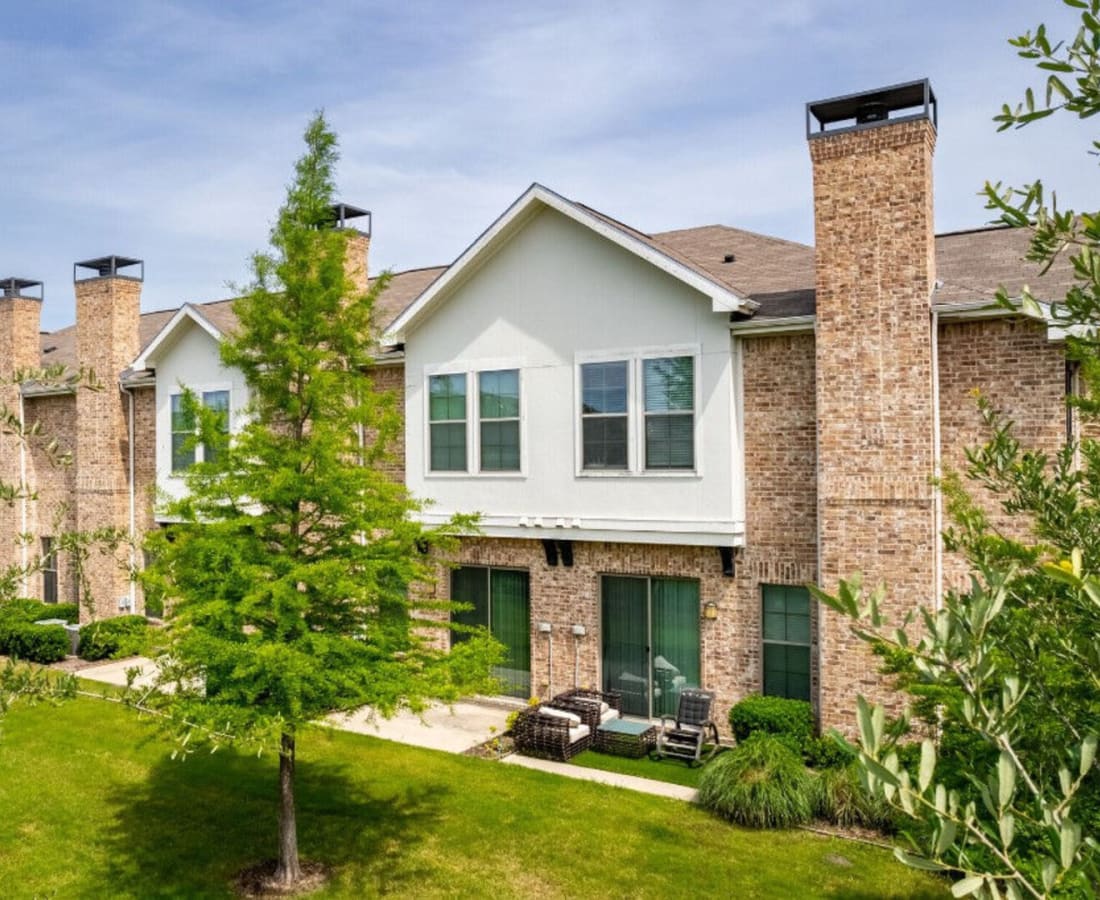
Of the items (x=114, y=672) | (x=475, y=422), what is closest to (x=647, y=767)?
(x=475, y=422)

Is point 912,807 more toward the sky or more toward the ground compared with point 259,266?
more toward the ground

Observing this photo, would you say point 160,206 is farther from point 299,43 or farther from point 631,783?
point 631,783

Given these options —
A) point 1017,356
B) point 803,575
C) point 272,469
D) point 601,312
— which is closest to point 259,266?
point 272,469

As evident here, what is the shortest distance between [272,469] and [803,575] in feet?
27.4

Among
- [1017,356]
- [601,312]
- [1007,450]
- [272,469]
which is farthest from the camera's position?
[601,312]

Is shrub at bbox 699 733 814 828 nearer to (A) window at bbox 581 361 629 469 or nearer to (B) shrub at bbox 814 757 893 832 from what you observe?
(B) shrub at bbox 814 757 893 832

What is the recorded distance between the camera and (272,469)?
34.1ft

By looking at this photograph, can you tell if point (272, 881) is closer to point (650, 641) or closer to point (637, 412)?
point (650, 641)

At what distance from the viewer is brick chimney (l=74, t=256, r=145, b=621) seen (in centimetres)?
2330

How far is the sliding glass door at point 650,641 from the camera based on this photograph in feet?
50.9

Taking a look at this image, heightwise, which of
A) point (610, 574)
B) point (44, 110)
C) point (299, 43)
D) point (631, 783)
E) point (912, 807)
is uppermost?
point (299, 43)

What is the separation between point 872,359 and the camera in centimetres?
1334

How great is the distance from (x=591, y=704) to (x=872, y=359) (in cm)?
713

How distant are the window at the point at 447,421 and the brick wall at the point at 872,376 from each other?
265 inches
